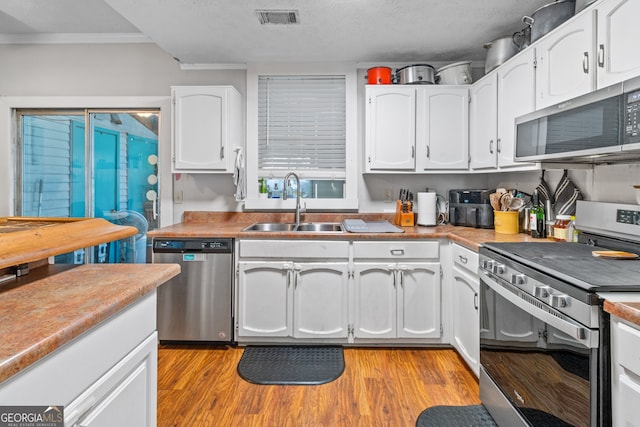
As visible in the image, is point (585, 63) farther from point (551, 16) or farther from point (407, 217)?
point (407, 217)

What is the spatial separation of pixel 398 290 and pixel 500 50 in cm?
186

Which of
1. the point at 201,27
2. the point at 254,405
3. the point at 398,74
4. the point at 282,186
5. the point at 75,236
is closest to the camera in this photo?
the point at 75,236

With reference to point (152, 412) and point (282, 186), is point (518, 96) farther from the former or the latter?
point (152, 412)

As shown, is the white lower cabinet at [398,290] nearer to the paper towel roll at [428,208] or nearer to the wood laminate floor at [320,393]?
the wood laminate floor at [320,393]

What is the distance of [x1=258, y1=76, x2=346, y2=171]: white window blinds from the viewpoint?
3.21 m

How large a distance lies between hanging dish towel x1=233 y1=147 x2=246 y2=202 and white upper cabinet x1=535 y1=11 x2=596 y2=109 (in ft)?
7.22

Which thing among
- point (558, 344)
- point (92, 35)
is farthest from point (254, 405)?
point (92, 35)

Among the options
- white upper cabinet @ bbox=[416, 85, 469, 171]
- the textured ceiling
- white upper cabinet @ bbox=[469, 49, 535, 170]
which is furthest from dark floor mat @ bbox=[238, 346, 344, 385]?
the textured ceiling

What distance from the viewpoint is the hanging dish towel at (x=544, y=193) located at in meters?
2.36

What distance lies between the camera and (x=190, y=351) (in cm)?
260

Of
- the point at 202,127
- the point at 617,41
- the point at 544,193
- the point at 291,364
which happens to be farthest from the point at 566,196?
the point at 202,127

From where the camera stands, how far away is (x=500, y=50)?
250 cm

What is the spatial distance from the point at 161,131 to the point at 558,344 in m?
3.30

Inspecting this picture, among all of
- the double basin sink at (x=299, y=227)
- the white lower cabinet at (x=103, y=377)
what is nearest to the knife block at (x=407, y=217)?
the double basin sink at (x=299, y=227)
